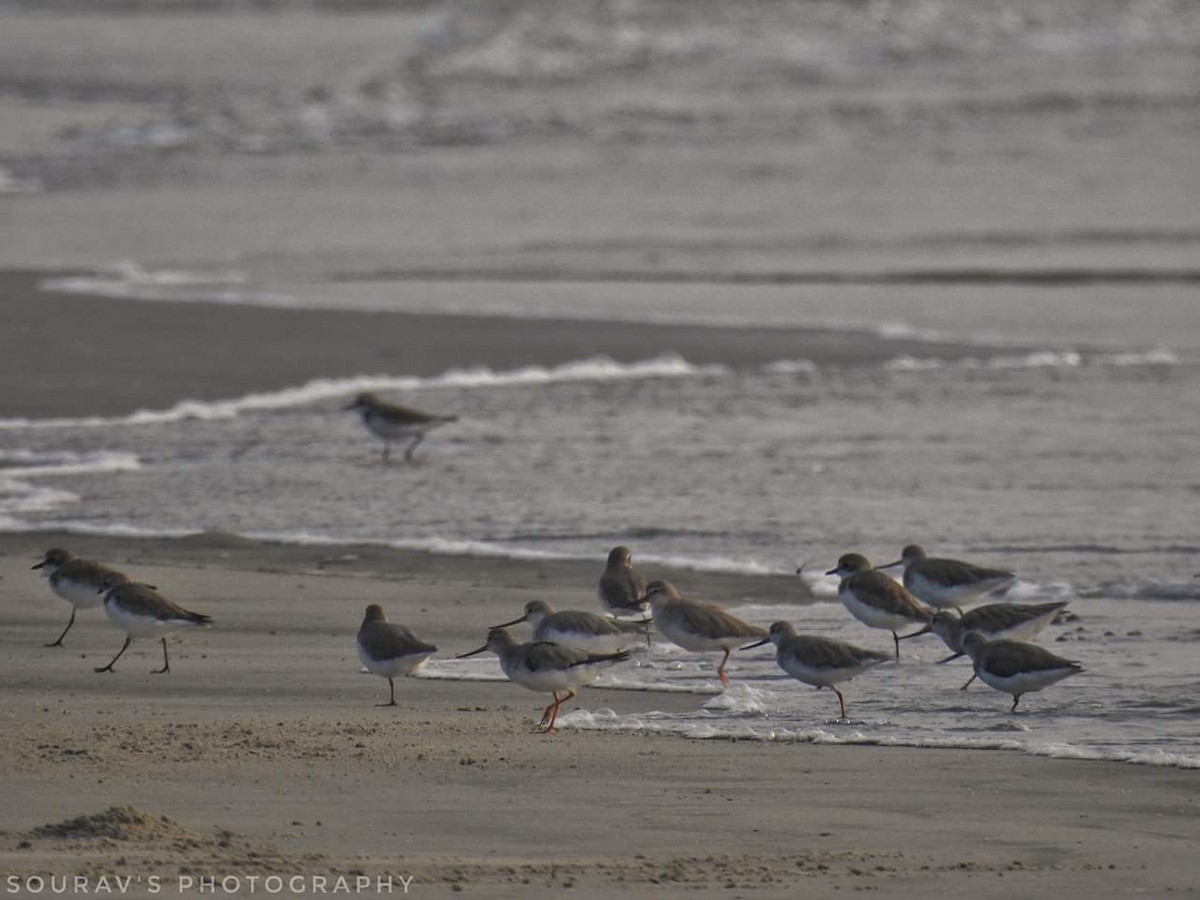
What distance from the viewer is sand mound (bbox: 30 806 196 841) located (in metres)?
6.16

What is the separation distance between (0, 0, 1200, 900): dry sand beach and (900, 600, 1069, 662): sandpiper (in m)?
0.30

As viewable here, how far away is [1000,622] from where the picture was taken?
29.7 feet

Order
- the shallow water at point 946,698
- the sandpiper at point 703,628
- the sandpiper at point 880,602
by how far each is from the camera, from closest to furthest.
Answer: the shallow water at point 946,698, the sandpiper at point 703,628, the sandpiper at point 880,602

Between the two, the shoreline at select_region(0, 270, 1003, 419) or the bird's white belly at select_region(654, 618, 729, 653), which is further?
the shoreline at select_region(0, 270, 1003, 419)

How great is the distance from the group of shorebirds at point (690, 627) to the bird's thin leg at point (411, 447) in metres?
4.04

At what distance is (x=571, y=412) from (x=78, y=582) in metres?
6.08

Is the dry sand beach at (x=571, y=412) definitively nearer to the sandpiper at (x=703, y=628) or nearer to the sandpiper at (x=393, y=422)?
the sandpiper at (x=393, y=422)

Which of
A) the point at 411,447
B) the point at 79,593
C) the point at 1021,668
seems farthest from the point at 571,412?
the point at 1021,668

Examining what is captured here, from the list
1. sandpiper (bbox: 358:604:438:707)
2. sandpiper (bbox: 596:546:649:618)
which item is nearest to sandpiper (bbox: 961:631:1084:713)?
sandpiper (bbox: 596:546:649:618)

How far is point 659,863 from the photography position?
247 inches

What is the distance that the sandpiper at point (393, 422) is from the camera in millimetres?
13609

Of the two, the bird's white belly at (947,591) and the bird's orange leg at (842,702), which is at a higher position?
the bird's white belly at (947,591)

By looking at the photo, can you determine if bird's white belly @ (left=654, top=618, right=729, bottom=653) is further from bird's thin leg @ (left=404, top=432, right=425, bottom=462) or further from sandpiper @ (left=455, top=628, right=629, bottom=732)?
bird's thin leg @ (left=404, top=432, right=425, bottom=462)

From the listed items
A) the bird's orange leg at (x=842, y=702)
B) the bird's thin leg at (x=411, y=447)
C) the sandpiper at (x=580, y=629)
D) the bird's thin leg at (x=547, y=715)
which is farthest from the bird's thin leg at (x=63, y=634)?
the bird's thin leg at (x=411, y=447)
